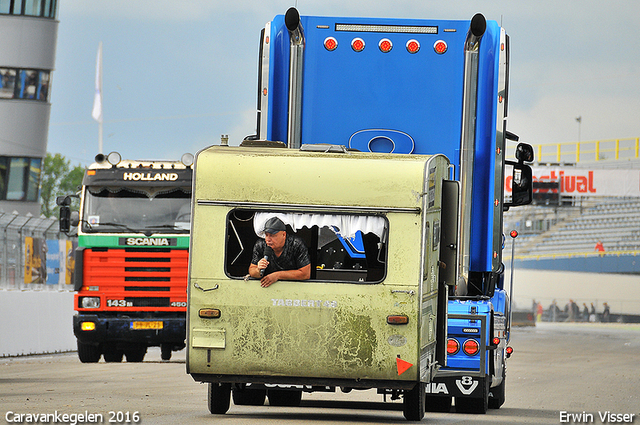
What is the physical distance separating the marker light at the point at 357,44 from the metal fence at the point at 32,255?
1318 centimetres

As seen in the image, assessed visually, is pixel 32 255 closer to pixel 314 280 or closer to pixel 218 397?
pixel 218 397

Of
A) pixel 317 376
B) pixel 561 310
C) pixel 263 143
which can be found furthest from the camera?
pixel 561 310

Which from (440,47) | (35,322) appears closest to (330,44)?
(440,47)

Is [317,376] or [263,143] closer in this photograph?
[317,376]

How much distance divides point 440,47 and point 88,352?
12030 millimetres

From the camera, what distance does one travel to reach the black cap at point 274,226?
10406mm

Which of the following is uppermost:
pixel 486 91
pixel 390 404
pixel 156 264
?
pixel 486 91

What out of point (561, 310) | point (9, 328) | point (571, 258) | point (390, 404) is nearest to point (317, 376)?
point (390, 404)

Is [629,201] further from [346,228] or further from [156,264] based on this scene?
[346,228]

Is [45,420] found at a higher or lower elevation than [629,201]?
lower

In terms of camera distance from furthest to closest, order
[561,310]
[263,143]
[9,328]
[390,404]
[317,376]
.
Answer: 1. [561,310]
2. [9,328]
3. [390,404]
4. [263,143]
5. [317,376]

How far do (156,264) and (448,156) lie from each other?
362 inches

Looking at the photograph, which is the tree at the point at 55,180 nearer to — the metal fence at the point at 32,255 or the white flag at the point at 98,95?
the white flag at the point at 98,95

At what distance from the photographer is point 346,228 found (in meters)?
10.5
